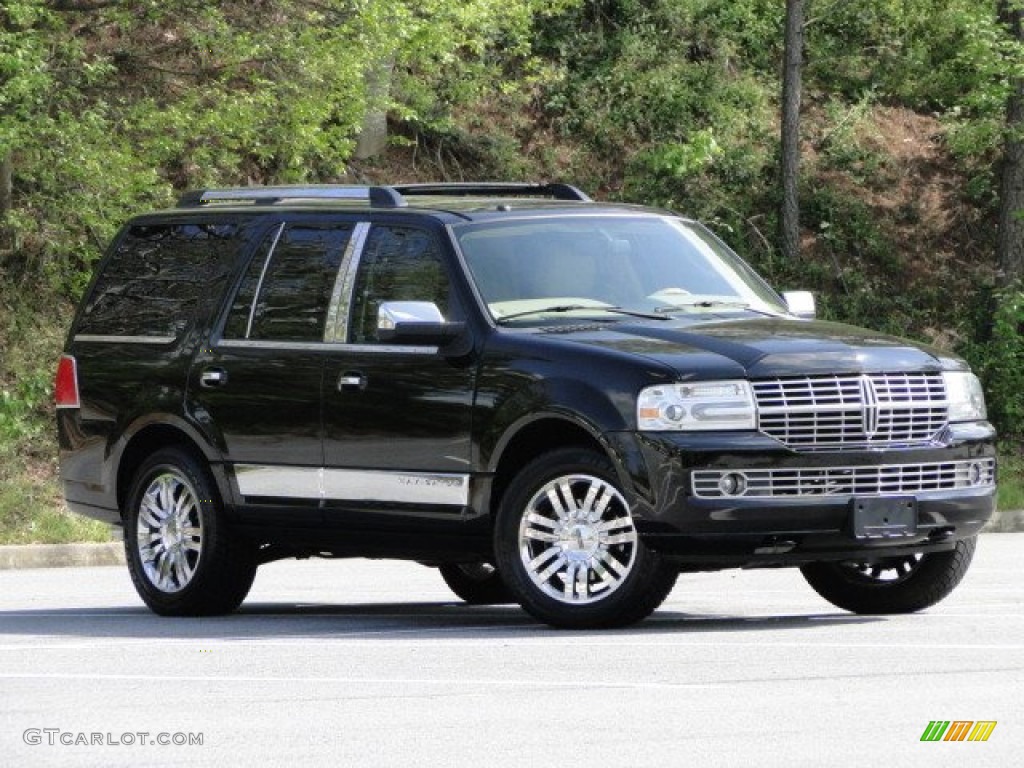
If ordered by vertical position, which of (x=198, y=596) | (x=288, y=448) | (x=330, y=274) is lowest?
(x=198, y=596)

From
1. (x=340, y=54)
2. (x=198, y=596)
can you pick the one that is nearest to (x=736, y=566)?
(x=198, y=596)

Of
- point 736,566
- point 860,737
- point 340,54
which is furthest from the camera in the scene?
point 340,54

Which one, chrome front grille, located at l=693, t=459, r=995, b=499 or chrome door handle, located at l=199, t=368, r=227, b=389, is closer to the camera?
chrome front grille, located at l=693, t=459, r=995, b=499

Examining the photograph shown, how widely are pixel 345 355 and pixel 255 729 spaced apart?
4396 mm

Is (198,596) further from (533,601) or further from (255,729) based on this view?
(255,729)

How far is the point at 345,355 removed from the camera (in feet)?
40.8

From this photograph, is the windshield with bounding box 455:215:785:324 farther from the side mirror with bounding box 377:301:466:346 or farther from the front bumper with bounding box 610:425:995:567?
the front bumper with bounding box 610:425:995:567

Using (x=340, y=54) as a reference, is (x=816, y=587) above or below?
below

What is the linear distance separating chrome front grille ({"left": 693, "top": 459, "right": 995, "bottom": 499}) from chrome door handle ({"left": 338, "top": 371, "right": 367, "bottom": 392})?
1.98 m

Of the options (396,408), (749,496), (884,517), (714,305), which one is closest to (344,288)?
(396,408)

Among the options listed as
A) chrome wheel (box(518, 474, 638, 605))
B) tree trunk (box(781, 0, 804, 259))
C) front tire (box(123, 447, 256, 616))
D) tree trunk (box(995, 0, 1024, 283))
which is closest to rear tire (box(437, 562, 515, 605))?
front tire (box(123, 447, 256, 616))

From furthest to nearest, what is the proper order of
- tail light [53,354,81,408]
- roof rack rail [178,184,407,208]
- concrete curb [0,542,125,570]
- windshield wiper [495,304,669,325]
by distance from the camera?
concrete curb [0,542,125,570] < tail light [53,354,81,408] < roof rack rail [178,184,407,208] < windshield wiper [495,304,669,325]

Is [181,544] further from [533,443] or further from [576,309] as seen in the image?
[576,309]

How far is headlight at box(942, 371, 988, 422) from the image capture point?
1184 cm
